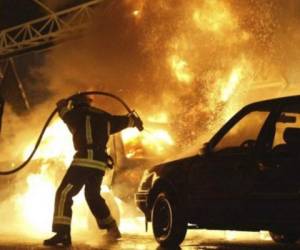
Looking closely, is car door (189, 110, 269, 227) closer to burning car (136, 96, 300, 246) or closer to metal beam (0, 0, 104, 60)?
burning car (136, 96, 300, 246)

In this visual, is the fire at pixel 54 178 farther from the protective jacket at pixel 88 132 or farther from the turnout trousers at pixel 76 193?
the protective jacket at pixel 88 132

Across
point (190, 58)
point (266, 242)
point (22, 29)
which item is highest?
point (22, 29)

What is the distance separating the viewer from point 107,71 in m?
16.6

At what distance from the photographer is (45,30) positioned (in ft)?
53.0

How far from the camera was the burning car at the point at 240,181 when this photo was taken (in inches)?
256

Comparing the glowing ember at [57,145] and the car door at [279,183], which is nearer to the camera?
the car door at [279,183]

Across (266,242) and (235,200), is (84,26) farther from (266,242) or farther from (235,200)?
(235,200)

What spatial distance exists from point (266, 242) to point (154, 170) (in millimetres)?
1550

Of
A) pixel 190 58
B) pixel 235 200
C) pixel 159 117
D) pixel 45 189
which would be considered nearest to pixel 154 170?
pixel 235 200

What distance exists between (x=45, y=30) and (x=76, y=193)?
26.6 feet

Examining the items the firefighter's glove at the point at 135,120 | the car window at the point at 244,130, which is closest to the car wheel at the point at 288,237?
the car window at the point at 244,130

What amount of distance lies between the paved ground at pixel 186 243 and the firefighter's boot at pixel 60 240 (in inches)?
3.3

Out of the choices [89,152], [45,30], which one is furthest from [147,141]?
[45,30]

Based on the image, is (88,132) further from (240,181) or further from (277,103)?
(277,103)
